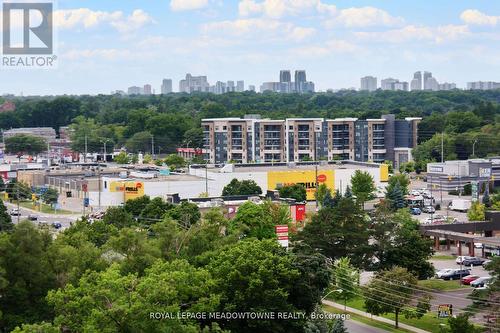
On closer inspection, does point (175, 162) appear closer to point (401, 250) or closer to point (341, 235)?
point (341, 235)

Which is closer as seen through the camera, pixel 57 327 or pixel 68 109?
pixel 57 327

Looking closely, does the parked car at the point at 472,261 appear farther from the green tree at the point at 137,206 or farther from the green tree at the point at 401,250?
the green tree at the point at 137,206

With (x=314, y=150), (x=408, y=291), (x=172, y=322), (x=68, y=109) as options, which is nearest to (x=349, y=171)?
(x=314, y=150)

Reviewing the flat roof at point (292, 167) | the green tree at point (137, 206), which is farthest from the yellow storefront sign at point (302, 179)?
the green tree at point (137, 206)

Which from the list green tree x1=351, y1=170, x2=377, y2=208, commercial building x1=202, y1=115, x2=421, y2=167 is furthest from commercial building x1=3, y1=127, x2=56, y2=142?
green tree x1=351, y1=170, x2=377, y2=208

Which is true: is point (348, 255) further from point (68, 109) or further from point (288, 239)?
point (68, 109)

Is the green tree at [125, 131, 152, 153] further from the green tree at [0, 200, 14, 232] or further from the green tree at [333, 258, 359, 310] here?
the green tree at [333, 258, 359, 310]

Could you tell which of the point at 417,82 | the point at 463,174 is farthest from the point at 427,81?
the point at 463,174
